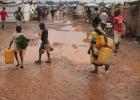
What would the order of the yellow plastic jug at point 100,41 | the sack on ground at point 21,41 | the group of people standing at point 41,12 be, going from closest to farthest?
the yellow plastic jug at point 100,41 → the sack on ground at point 21,41 → the group of people standing at point 41,12

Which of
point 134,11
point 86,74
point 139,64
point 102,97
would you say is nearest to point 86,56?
point 139,64

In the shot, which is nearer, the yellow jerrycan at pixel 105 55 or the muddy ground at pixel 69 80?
the muddy ground at pixel 69 80

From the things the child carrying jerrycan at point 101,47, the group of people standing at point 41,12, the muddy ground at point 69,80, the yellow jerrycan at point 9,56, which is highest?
the child carrying jerrycan at point 101,47

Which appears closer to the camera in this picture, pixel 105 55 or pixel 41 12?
pixel 105 55

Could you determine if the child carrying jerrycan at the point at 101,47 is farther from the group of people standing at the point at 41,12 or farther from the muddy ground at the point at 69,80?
the group of people standing at the point at 41,12

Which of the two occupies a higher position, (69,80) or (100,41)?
(100,41)

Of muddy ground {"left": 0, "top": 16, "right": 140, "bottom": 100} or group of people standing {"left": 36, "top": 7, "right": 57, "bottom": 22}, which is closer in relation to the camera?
muddy ground {"left": 0, "top": 16, "right": 140, "bottom": 100}

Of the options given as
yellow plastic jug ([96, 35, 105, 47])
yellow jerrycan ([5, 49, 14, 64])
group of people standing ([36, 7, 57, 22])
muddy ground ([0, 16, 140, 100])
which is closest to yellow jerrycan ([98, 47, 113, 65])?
yellow plastic jug ([96, 35, 105, 47])

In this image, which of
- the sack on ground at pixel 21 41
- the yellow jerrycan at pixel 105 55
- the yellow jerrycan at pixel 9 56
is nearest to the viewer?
the yellow jerrycan at pixel 105 55

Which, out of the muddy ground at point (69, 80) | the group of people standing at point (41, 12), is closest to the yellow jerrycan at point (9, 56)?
the muddy ground at point (69, 80)

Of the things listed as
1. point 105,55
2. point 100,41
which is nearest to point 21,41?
point 100,41

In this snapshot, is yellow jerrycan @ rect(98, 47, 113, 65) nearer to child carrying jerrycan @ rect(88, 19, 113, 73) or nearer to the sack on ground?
child carrying jerrycan @ rect(88, 19, 113, 73)

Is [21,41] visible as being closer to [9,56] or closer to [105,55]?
[9,56]

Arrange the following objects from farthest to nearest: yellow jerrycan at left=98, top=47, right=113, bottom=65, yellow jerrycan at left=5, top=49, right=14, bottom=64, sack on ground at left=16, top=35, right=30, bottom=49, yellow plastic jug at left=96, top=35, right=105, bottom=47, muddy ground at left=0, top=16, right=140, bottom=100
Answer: yellow jerrycan at left=5, top=49, right=14, bottom=64, sack on ground at left=16, top=35, right=30, bottom=49, yellow plastic jug at left=96, top=35, right=105, bottom=47, yellow jerrycan at left=98, top=47, right=113, bottom=65, muddy ground at left=0, top=16, right=140, bottom=100
